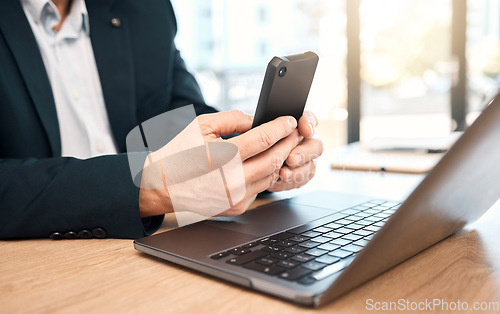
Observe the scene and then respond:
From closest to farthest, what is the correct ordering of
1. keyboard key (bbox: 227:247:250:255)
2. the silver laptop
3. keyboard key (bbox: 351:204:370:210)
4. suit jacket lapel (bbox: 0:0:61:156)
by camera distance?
the silver laptop, keyboard key (bbox: 227:247:250:255), keyboard key (bbox: 351:204:370:210), suit jacket lapel (bbox: 0:0:61:156)

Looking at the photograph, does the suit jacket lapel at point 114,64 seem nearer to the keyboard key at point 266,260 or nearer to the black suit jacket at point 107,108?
the black suit jacket at point 107,108

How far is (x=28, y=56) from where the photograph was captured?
91 centimetres

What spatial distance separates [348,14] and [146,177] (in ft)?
11.0

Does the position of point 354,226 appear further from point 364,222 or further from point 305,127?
point 305,127

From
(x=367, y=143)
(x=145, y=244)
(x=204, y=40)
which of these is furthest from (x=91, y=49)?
(x=204, y=40)

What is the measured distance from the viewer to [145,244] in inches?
21.0

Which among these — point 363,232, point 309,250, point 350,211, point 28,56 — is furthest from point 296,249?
point 28,56

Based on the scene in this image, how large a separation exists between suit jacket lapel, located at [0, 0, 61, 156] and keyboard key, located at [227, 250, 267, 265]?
66 centimetres

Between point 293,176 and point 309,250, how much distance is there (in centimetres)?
30

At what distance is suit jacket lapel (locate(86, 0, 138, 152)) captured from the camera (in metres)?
1.09

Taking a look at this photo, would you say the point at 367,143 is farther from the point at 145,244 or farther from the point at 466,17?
the point at 466,17

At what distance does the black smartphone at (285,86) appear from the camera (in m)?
0.58

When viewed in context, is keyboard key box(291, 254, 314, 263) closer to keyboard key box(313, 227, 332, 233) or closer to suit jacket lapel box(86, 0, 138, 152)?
keyboard key box(313, 227, 332, 233)

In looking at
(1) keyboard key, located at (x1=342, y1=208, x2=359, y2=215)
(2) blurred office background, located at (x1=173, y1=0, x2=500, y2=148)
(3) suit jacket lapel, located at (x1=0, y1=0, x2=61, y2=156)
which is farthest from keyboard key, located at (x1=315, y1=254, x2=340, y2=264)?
(2) blurred office background, located at (x1=173, y1=0, x2=500, y2=148)
